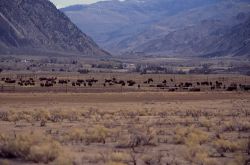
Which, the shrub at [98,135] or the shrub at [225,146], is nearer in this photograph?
the shrub at [225,146]

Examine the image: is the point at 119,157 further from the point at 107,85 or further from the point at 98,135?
the point at 107,85

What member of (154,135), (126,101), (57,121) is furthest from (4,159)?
(126,101)

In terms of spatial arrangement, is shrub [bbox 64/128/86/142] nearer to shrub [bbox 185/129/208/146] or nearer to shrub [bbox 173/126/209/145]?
shrub [bbox 173/126/209/145]

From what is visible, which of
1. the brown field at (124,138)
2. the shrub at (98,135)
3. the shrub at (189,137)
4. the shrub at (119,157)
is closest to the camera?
the shrub at (119,157)

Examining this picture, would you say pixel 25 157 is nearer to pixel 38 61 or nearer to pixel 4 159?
pixel 4 159

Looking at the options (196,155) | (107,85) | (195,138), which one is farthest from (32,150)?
(107,85)

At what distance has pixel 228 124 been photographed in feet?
105

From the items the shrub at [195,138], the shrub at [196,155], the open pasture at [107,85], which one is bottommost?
the shrub at [196,155]

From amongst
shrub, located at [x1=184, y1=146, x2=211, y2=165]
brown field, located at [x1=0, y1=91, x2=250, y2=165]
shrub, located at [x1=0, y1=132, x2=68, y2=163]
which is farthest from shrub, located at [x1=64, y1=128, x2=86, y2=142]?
shrub, located at [x1=184, y1=146, x2=211, y2=165]

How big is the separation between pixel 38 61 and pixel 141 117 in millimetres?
145593

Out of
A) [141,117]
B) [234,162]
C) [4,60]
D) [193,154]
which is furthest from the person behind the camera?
[4,60]

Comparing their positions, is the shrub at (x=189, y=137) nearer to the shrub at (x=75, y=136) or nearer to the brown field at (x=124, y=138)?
the brown field at (x=124, y=138)

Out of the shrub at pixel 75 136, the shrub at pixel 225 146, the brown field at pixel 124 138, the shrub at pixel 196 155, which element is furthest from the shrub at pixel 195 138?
the shrub at pixel 75 136

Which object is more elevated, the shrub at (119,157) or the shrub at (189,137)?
the shrub at (189,137)
